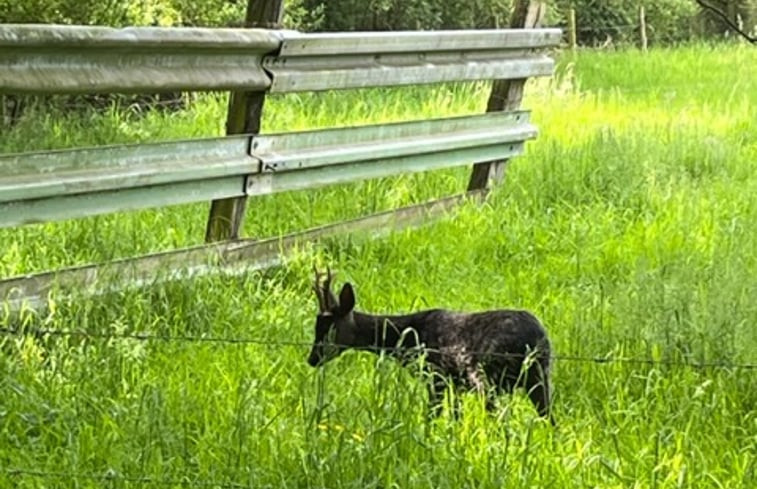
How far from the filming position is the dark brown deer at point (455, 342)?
436cm

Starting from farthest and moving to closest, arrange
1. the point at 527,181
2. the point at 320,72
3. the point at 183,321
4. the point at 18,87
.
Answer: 1. the point at 527,181
2. the point at 320,72
3. the point at 183,321
4. the point at 18,87

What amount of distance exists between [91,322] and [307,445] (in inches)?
61.2

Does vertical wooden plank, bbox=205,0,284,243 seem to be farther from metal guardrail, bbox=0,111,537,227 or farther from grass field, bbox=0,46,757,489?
grass field, bbox=0,46,757,489

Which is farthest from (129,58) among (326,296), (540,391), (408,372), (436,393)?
(540,391)

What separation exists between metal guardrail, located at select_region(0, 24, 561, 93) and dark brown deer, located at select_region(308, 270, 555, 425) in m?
1.19

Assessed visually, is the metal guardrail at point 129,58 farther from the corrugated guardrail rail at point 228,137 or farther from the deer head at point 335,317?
the deer head at point 335,317

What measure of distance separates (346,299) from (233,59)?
1.44 m

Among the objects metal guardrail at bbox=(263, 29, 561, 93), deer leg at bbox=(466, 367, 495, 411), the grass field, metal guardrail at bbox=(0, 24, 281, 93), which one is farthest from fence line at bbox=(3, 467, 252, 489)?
metal guardrail at bbox=(263, 29, 561, 93)

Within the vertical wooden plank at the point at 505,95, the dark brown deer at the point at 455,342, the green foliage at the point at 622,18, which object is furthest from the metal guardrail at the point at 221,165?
the green foliage at the point at 622,18

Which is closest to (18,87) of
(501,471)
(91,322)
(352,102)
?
(91,322)

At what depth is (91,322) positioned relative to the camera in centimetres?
482

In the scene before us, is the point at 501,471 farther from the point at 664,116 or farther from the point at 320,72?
the point at 664,116

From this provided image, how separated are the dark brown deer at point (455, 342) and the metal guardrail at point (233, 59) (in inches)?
46.8

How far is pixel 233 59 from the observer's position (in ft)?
18.2
